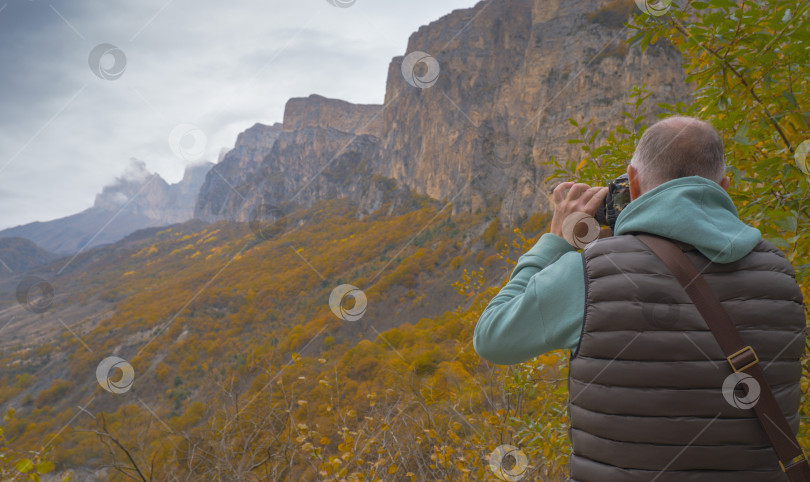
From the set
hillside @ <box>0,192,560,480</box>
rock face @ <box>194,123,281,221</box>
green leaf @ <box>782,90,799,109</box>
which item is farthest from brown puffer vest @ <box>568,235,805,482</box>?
rock face @ <box>194,123,281,221</box>

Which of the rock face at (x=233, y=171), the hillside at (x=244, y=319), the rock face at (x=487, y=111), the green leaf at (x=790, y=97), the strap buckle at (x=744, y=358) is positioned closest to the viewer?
the strap buckle at (x=744, y=358)

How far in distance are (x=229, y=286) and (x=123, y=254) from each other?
68.2m

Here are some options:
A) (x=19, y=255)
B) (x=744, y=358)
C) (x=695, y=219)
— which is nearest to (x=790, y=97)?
(x=695, y=219)

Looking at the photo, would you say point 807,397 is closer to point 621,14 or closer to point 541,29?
point 621,14

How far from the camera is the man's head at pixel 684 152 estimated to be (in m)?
1.03

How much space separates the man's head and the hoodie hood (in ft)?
0.24

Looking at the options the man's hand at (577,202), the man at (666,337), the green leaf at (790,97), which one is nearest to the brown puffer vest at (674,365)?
the man at (666,337)

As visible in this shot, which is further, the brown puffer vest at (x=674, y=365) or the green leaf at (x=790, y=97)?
the green leaf at (x=790, y=97)

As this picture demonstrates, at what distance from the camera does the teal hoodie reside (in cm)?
87

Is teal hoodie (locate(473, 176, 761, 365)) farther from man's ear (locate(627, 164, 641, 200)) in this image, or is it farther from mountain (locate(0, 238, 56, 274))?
mountain (locate(0, 238, 56, 274))

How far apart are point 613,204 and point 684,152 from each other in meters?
0.21

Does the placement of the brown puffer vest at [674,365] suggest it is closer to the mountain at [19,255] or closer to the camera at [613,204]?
the camera at [613,204]

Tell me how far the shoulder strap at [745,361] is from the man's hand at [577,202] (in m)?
0.30

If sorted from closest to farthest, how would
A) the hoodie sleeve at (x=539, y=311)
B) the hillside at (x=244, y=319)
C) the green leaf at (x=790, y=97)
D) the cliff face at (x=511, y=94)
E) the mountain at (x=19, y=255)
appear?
the hoodie sleeve at (x=539, y=311)
the green leaf at (x=790, y=97)
the hillside at (x=244, y=319)
the cliff face at (x=511, y=94)
the mountain at (x=19, y=255)
